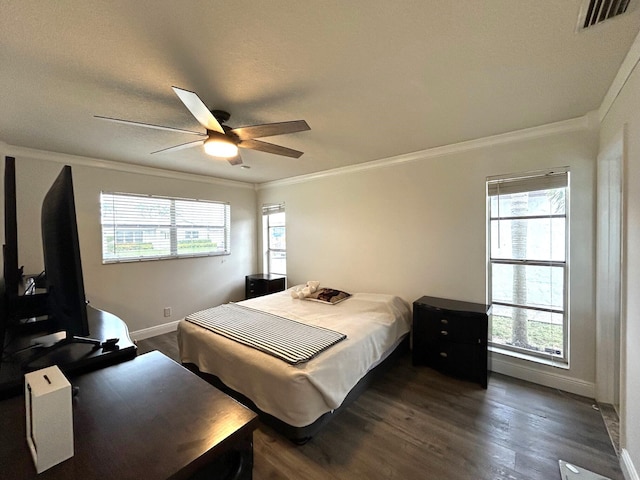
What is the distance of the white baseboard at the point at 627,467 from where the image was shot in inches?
59.8

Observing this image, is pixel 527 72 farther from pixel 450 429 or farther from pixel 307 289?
pixel 307 289

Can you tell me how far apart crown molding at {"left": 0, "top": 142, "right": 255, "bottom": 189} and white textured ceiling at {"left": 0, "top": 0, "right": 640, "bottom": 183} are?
0.45 metres

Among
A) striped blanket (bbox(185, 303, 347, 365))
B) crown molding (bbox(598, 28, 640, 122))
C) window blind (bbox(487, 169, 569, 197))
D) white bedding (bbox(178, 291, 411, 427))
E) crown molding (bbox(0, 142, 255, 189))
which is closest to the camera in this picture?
crown molding (bbox(598, 28, 640, 122))

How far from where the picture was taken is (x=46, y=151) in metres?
3.09

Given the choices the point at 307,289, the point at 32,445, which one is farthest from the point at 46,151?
the point at 32,445

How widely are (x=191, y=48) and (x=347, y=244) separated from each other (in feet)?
9.85

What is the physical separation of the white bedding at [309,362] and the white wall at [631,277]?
1.58 m

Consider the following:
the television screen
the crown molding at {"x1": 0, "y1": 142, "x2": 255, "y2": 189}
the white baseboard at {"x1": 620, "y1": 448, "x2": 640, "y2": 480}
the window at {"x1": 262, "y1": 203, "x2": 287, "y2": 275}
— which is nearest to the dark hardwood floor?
the white baseboard at {"x1": 620, "y1": 448, "x2": 640, "y2": 480}

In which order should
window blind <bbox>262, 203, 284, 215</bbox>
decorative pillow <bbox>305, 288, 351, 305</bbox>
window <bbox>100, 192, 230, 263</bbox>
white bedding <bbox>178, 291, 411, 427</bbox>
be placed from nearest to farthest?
white bedding <bbox>178, 291, 411, 427</bbox> → decorative pillow <bbox>305, 288, 351, 305</bbox> → window <bbox>100, 192, 230, 263</bbox> → window blind <bbox>262, 203, 284, 215</bbox>

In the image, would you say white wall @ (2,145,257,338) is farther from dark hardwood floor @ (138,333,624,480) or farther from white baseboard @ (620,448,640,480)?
white baseboard @ (620,448,640,480)

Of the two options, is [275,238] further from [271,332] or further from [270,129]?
[270,129]

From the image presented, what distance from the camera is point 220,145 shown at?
210 cm

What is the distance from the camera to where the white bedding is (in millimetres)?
1823

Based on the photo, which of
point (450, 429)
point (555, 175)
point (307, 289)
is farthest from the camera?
point (307, 289)
